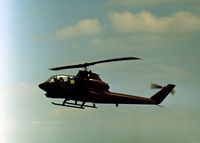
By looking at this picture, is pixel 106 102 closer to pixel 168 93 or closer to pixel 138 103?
pixel 138 103

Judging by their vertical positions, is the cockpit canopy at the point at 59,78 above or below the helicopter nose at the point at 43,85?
above

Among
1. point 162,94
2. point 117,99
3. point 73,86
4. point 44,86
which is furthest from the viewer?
point 162,94

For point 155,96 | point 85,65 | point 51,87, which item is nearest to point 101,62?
point 85,65

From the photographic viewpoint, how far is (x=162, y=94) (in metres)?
49.9

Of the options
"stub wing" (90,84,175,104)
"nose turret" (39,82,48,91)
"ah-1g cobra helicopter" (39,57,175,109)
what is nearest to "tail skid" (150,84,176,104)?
"stub wing" (90,84,175,104)

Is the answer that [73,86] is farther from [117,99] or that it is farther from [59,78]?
[117,99]

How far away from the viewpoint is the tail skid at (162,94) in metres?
48.8

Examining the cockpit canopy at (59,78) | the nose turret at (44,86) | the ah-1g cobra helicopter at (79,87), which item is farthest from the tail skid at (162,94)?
the nose turret at (44,86)

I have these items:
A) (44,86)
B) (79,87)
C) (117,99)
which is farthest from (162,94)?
(44,86)

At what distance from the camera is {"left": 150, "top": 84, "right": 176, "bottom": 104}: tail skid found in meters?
48.8

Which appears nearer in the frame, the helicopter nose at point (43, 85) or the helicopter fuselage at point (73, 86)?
the helicopter nose at point (43, 85)

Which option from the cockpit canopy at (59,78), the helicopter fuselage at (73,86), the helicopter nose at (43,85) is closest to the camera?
the helicopter nose at (43,85)

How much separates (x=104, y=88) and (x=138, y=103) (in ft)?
19.8

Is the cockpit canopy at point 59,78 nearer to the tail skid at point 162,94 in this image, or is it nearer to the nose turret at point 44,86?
the nose turret at point 44,86
